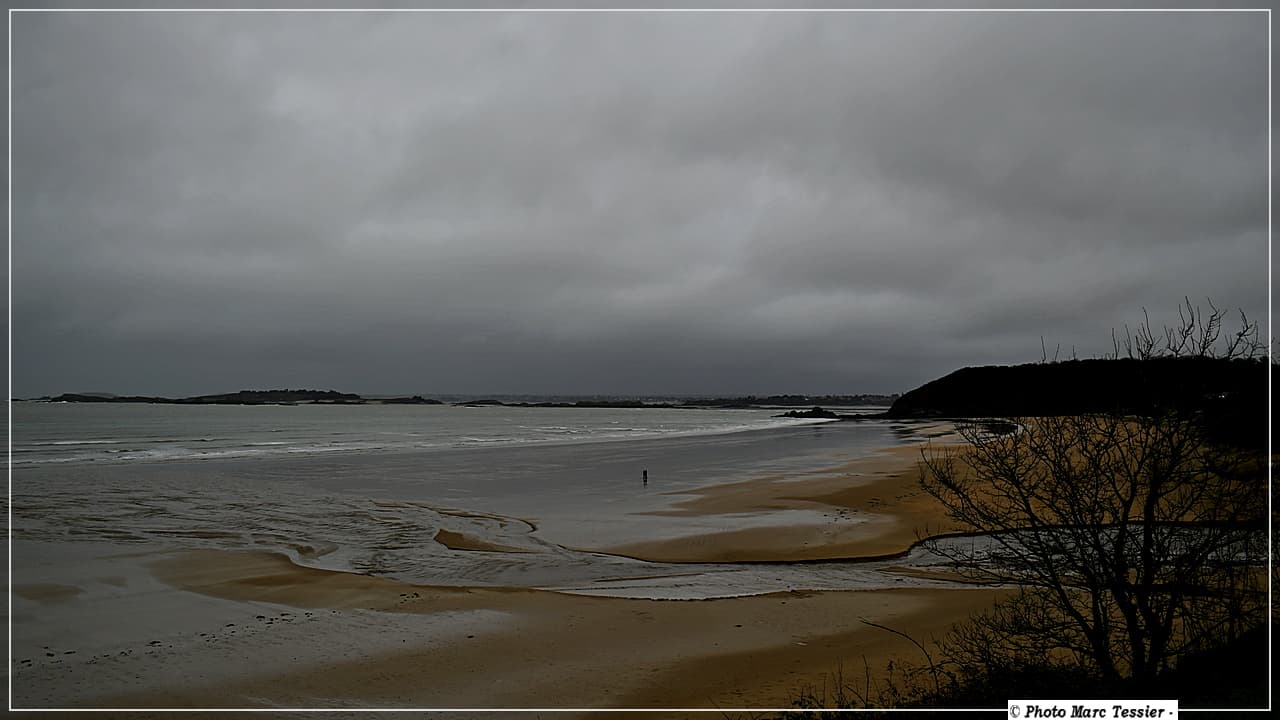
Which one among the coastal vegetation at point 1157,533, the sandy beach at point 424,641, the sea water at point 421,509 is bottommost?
the sea water at point 421,509

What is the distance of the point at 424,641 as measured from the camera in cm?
1098

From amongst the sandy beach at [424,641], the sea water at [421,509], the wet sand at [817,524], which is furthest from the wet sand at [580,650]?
the wet sand at [817,524]

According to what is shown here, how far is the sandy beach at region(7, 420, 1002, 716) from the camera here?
909 cm

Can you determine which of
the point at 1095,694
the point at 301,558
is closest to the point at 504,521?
the point at 301,558

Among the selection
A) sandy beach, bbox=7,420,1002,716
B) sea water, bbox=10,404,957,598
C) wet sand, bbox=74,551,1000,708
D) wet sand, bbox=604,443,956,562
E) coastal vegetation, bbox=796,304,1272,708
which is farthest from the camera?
wet sand, bbox=604,443,956,562

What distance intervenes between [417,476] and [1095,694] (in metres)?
31.3

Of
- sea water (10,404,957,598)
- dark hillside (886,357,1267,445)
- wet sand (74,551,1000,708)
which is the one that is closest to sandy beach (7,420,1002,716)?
wet sand (74,551,1000,708)

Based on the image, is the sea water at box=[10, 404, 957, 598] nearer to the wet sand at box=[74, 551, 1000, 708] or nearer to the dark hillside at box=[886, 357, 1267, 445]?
the wet sand at box=[74, 551, 1000, 708]

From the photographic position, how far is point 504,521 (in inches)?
866

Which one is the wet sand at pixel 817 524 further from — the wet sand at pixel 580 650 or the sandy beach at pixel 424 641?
the wet sand at pixel 580 650

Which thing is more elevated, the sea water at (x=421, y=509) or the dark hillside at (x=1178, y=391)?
the dark hillside at (x=1178, y=391)

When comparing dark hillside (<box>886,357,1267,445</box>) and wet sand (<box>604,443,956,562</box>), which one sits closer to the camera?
dark hillside (<box>886,357,1267,445</box>)

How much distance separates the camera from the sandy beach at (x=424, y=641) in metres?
9.09

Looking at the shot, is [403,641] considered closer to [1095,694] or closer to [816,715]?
[816,715]
